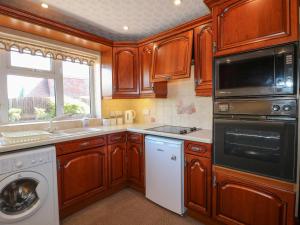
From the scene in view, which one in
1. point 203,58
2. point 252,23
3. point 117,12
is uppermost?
point 117,12

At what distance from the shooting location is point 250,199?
1.44 meters

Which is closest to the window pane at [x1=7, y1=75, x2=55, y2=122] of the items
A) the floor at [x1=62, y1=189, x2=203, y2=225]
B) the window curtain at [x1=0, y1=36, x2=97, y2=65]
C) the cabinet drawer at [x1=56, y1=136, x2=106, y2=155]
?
the window curtain at [x1=0, y1=36, x2=97, y2=65]

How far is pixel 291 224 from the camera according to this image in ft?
4.16

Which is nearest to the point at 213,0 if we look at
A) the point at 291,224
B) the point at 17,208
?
the point at 291,224

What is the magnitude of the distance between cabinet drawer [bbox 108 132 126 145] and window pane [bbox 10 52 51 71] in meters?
1.28

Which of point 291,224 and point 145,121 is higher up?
point 145,121

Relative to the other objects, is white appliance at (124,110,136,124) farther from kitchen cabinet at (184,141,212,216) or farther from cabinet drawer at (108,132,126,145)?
kitchen cabinet at (184,141,212,216)

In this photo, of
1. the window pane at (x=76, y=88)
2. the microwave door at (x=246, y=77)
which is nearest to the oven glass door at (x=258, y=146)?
the microwave door at (x=246, y=77)

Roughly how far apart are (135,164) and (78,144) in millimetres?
854

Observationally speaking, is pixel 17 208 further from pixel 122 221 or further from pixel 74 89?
pixel 74 89

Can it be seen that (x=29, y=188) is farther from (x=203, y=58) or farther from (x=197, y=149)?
(x=203, y=58)

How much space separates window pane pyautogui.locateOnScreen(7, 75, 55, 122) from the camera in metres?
2.12

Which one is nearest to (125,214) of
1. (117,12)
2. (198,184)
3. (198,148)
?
(198,184)

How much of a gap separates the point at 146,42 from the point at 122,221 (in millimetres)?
2329
